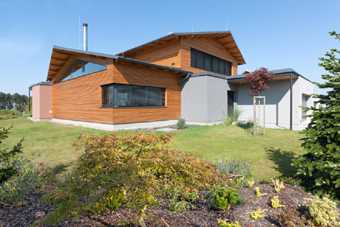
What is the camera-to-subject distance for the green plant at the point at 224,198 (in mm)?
2441

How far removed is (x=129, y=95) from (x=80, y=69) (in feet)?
16.4

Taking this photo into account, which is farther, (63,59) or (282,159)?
(63,59)

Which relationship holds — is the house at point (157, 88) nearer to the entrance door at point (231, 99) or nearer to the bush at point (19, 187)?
the entrance door at point (231, 99)

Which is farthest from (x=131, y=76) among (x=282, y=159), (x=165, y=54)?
(x=282, y=159)

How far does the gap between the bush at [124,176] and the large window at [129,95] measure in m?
7.80

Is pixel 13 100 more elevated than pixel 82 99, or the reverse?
pixel 13 100

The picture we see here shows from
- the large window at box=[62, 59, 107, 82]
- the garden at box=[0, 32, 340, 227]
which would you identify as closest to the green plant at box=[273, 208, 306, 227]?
the garden at box=[0, 32, 340, 227]

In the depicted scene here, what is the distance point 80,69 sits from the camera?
12.6m

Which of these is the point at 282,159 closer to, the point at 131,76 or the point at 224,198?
the point at 224,198

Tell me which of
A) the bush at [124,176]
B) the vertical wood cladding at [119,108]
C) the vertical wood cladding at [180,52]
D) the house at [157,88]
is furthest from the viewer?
the vertical wood cladding at [180,52]

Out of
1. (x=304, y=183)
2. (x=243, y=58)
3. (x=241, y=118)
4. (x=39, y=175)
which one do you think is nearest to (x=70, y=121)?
(x=39, y=175)

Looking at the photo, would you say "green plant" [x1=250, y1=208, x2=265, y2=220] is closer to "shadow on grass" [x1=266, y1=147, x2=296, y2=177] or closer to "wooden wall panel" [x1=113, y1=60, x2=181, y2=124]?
"shadow on grass" [x1=266, y1=147, x2=296, y2=177]

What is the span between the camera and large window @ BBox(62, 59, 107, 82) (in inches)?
436

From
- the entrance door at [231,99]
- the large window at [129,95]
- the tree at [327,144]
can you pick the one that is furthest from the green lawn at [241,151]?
the entrance door at [231,99]
